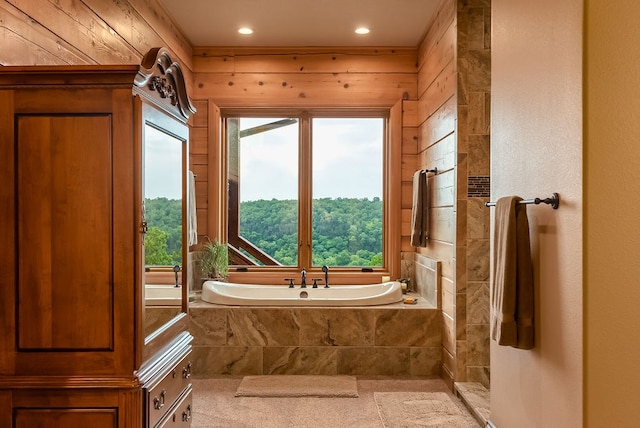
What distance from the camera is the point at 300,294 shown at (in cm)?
455

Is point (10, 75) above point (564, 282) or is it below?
above

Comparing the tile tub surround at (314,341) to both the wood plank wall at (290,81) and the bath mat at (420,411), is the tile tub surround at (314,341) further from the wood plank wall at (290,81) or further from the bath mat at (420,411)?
the wood plank wall at (290,81)

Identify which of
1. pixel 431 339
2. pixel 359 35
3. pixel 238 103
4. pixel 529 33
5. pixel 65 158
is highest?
pixel 359 35

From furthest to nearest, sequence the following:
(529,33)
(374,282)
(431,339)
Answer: (374,282) < (431,339) < (529,33)

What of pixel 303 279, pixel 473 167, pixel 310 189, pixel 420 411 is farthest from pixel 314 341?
pixel 473 167

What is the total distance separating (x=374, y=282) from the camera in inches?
188

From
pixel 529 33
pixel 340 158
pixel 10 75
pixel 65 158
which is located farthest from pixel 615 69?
pixel 340 158

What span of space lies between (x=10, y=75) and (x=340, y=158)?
350cm

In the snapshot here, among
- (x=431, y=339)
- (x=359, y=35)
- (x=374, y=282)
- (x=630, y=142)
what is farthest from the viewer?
(x=374, y=282)

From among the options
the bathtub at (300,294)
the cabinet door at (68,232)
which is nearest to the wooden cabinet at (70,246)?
the cabinet door at (68,232)

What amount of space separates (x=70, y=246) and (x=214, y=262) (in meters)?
2.92

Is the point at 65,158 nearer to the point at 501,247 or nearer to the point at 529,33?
the point at 501,247

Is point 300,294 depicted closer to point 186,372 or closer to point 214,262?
point 214,262

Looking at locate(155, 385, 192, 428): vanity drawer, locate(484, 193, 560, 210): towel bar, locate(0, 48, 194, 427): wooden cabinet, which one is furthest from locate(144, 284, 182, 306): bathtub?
locate(484, 193, 560, 210): towel bar
